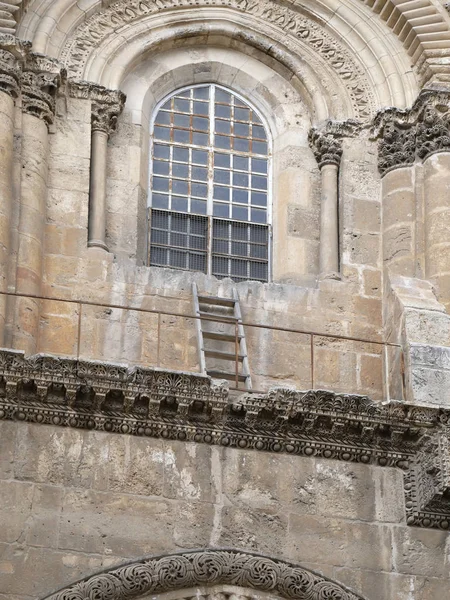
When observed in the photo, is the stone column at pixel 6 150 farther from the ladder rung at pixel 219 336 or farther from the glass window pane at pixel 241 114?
the glass window pane at pixel 241 114

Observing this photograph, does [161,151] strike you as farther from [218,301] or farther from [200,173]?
[218,301]

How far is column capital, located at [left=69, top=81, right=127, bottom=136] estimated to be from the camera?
1076 inches

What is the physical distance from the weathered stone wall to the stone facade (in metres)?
0.03

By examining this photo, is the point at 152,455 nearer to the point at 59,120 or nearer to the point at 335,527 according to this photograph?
the point at 335,527

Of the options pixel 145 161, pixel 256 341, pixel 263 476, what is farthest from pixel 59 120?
pixel 263 476

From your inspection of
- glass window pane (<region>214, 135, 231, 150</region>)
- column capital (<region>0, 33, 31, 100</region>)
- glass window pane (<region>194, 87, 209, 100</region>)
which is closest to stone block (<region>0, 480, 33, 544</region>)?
column capital (<region>0, 33, 31, 100</region>)

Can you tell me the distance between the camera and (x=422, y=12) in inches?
1126

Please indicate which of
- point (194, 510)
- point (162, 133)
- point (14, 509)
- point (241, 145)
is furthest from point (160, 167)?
point (14, 509)

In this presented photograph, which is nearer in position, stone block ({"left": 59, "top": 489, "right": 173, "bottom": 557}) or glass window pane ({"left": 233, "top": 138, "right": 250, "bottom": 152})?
stone block ({"left": 59, "top": 489, "right": 173, "bottom": 557})

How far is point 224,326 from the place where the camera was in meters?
26.1

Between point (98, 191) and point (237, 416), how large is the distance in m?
4.45

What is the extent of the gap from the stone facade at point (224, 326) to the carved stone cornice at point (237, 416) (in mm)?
25

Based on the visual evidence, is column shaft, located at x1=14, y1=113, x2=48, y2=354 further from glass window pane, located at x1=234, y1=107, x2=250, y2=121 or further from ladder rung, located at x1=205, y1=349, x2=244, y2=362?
glass window pane, located at x1=234, y1=107, x2=250, y2=121

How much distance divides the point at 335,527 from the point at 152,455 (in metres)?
2.25
